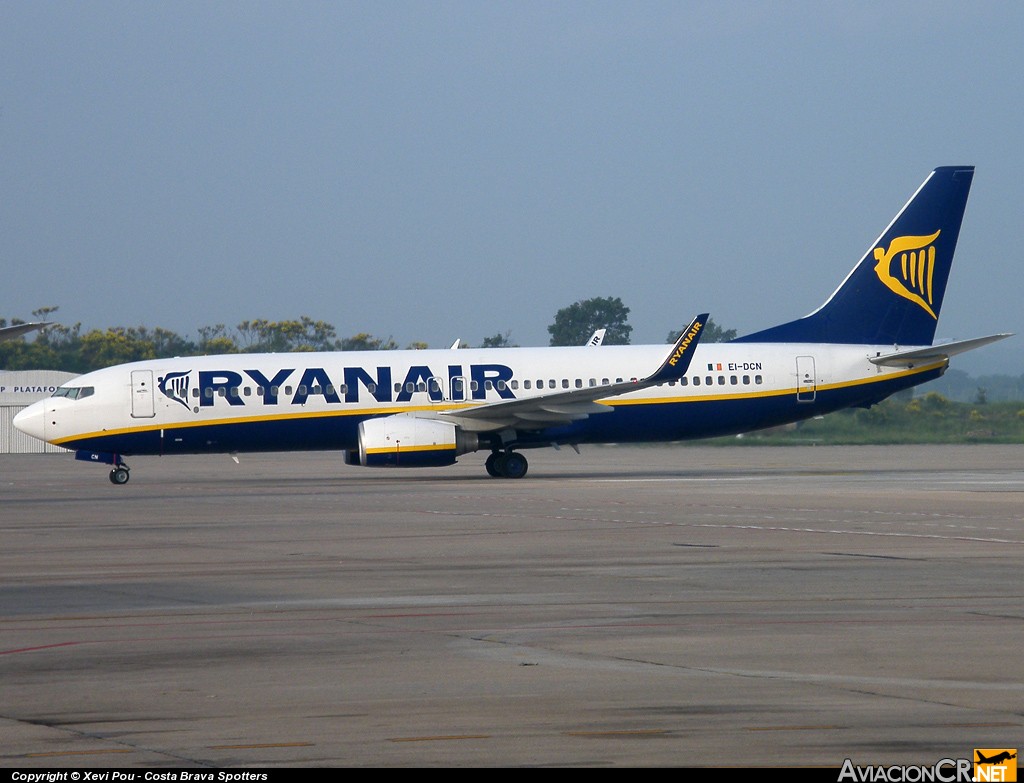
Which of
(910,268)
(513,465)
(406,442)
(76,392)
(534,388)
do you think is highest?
(910,268)

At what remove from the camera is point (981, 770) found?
19.3 ft

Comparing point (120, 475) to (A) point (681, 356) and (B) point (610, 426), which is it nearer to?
(B) point (610, 426)

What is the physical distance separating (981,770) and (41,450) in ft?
208

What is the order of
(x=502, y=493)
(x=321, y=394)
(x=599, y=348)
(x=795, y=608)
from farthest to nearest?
(x=599, y=348)
(x=321, y=394)
(x=502, y=493)
(x=795, y=608)

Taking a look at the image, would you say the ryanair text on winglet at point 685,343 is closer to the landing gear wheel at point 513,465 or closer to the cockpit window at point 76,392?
the landing gear wheel at point 513,465

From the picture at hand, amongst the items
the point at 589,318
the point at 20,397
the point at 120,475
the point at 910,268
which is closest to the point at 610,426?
the point at 910,268

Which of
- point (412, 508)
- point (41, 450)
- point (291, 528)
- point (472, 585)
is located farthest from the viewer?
point (41, 450)

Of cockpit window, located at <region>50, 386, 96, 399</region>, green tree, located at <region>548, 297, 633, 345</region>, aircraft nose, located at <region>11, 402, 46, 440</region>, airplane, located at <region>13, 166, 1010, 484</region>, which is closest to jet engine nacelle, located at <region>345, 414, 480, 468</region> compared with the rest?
airplane, located at <region>13, 166, 1010, 484</region>

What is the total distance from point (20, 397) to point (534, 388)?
39189 millimetres

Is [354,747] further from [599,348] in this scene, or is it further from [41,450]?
[41,450]

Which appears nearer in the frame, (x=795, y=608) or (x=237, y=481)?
(x=795, y=608)

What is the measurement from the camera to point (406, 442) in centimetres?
3170

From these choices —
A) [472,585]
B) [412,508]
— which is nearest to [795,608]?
[472,585]

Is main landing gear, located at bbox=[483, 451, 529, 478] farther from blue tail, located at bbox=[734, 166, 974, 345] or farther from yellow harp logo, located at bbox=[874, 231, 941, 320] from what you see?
yellow harp logo, located at bbox=[874, 231, 941, 320]
